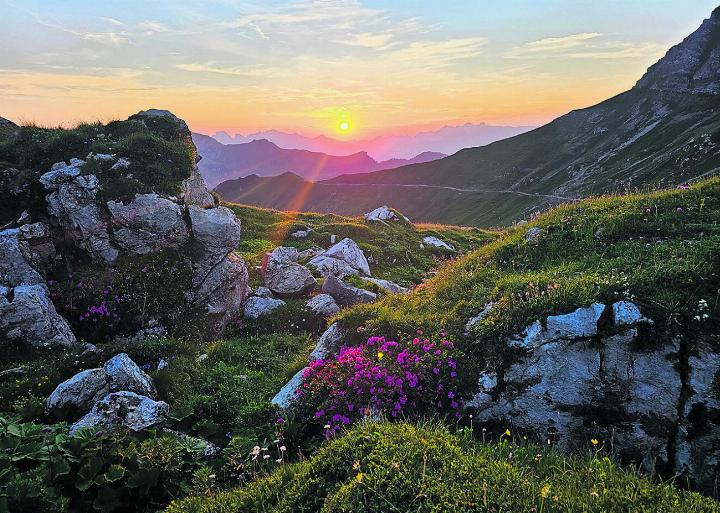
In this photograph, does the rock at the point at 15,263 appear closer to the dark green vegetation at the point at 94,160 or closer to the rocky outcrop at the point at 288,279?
the dark green vegetation at the point at 94,160

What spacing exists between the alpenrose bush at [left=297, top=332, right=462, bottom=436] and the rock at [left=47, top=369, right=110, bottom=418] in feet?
15.4

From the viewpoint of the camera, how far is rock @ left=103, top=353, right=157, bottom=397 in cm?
953

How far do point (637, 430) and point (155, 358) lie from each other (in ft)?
41.0

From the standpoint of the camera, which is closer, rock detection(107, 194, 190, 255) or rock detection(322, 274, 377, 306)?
rock detection(107, 194, 190, 255)

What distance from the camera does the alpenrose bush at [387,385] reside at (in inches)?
335

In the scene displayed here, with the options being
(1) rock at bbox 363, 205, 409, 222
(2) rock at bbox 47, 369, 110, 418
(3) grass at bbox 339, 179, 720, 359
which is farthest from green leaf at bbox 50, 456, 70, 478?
(1) rock at bbox 363, 205, 409, 222

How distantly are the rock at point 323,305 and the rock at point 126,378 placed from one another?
8053mm

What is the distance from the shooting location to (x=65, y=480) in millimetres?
6562

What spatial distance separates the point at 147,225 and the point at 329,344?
951 centimetres

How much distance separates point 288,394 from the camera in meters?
9.89

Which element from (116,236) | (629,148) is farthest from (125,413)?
(629,148)

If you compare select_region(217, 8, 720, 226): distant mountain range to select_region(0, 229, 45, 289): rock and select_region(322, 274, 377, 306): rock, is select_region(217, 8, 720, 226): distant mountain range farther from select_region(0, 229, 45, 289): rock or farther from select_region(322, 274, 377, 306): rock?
select_region(0, 229, 45, 289): rock

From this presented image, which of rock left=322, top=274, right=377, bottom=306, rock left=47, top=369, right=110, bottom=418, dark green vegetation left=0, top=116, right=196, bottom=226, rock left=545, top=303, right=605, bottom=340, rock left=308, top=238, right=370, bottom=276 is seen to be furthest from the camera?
rock left=308, top=238, right=370, bottom=276

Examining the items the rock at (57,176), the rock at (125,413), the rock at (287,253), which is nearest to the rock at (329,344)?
the rock at (125,413)
